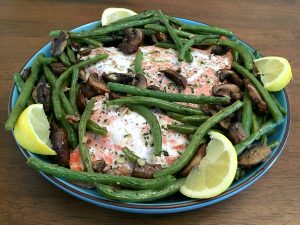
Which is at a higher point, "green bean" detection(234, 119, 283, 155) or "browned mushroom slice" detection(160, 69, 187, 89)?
"browned mushroom slice" detection(160, 69, 187, 89)

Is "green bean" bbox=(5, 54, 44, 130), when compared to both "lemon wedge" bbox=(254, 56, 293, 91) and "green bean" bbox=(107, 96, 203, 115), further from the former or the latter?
"lemon wedge" bbox=(254, 56, 293, 91)

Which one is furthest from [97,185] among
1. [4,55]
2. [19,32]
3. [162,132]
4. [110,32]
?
[19,32]

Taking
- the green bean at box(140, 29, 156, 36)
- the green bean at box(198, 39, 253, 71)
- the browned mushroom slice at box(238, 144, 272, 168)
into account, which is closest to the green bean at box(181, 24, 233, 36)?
the green bean at box(198, 39, 253, 71)

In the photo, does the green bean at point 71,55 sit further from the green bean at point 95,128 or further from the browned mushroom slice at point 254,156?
the browned mushroom slice at point 254,156

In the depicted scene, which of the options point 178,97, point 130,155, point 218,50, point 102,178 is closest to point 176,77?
point 178,97

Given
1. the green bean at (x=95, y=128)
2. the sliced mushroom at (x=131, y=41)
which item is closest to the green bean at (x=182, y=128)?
the green bean at (x=95, y=128)

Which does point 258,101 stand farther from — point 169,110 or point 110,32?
point 110,32
